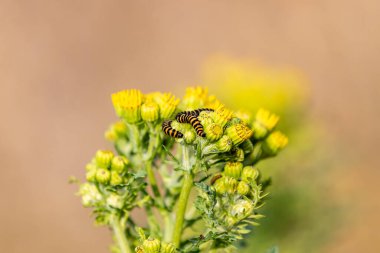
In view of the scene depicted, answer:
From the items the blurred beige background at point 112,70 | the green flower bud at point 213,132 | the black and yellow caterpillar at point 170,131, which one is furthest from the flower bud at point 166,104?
the blurred beige background at point 112,70

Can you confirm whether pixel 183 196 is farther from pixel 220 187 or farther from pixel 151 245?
pixel 151 245

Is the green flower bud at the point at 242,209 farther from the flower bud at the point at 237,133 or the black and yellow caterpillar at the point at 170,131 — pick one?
the black and yellow caterpillar at the point at 170,131

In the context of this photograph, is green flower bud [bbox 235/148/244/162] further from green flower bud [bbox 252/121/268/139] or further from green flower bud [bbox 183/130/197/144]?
green flower bud [bbox 252/121/268/139]

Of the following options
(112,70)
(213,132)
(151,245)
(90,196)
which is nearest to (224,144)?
(213,132)

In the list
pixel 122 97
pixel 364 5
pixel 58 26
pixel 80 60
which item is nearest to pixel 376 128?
pixel 364 5

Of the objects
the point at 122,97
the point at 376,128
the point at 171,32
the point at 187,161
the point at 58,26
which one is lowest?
the point at 376,128

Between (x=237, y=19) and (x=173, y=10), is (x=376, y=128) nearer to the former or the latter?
(x=237, y=19)

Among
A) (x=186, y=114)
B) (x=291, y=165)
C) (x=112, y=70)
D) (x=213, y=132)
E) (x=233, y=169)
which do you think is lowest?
(x=291, y=165)
